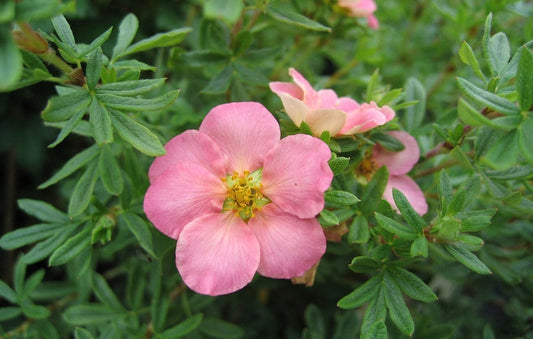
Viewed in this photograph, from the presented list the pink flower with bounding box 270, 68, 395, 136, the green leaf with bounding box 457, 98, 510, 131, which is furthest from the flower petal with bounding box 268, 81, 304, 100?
the green leaf with bounding box 457, 98, 510, 131

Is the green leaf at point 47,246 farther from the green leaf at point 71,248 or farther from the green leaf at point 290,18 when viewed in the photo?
the green leaf at point 290,18

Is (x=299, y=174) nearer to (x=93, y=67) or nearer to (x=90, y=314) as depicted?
(x=93, y=67)

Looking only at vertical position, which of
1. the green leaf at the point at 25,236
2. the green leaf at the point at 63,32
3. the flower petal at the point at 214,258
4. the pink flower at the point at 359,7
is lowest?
the green leaf at the point at 25,236

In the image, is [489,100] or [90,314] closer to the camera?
[489,100]

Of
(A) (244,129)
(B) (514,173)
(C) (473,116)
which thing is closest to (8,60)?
(A) (244,129)

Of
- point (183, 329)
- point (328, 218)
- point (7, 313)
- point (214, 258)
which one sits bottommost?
point (7, 313)

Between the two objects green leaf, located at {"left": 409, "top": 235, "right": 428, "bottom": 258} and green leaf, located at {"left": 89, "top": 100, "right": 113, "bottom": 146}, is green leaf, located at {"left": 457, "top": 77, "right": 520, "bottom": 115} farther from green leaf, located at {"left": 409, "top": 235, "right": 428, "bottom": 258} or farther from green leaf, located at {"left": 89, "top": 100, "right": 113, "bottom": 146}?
green leaf, located at {"left": 89, "top": 100, "right": 113, "bottom": 146}

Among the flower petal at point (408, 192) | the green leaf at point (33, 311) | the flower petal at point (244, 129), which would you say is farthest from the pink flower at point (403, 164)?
the green leaf at point (33, 311)
